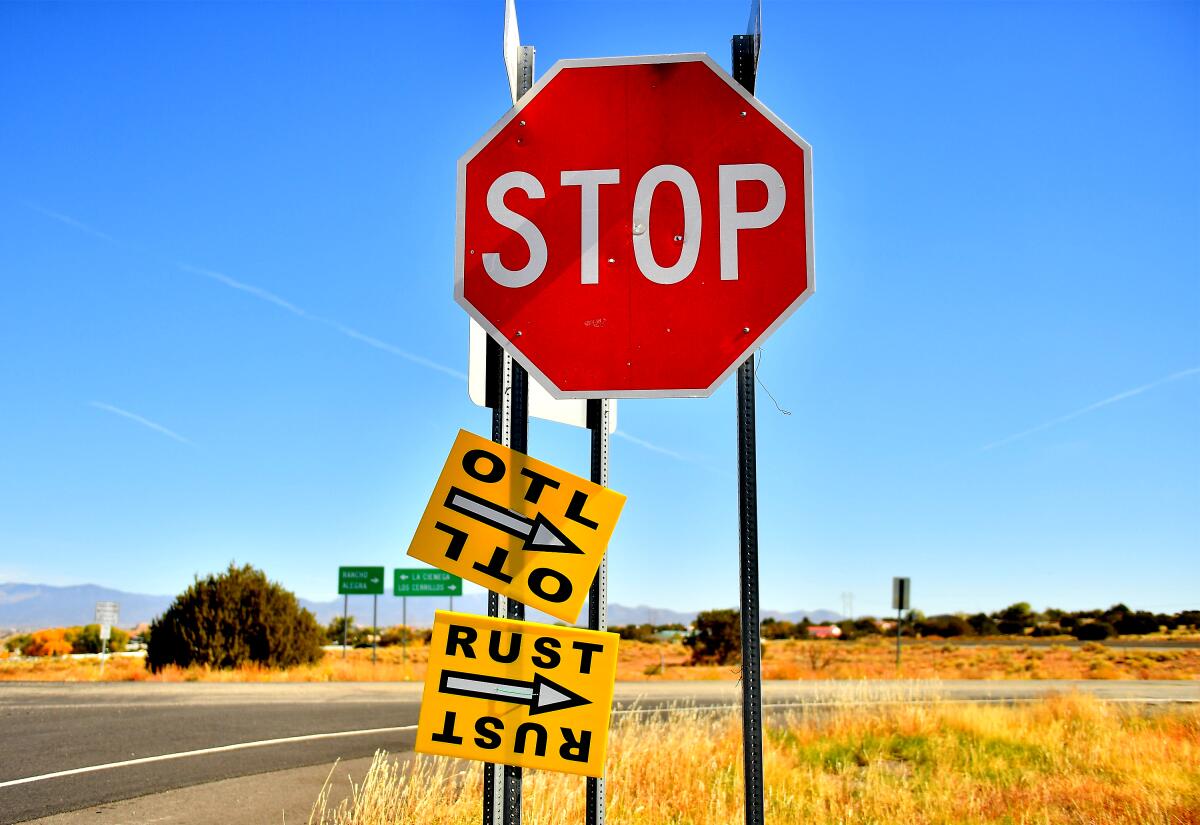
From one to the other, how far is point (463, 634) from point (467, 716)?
0.26 metres

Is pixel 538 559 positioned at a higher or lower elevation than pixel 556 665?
higher

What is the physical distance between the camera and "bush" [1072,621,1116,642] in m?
59.8

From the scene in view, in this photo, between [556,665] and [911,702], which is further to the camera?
[911,702]

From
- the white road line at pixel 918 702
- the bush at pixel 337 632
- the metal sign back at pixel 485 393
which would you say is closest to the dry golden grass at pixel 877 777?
the white road line at pixel 918 702

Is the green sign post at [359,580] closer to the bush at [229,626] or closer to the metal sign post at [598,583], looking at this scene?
the bush at [229,626]

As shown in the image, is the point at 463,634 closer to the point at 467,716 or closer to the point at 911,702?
the point at 467,716

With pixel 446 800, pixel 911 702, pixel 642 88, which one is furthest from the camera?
pixel 911 702

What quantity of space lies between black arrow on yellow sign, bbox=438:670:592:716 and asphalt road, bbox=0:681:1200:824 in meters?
5.97

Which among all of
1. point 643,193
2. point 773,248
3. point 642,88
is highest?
point 642,88

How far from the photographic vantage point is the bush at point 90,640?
4772cm

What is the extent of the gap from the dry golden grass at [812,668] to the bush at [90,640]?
48.7 feet

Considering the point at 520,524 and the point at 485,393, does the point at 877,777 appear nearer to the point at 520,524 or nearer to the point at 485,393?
the point at 485,393

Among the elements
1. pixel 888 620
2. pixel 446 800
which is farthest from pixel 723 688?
pixel 888 620

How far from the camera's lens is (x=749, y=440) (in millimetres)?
3361
